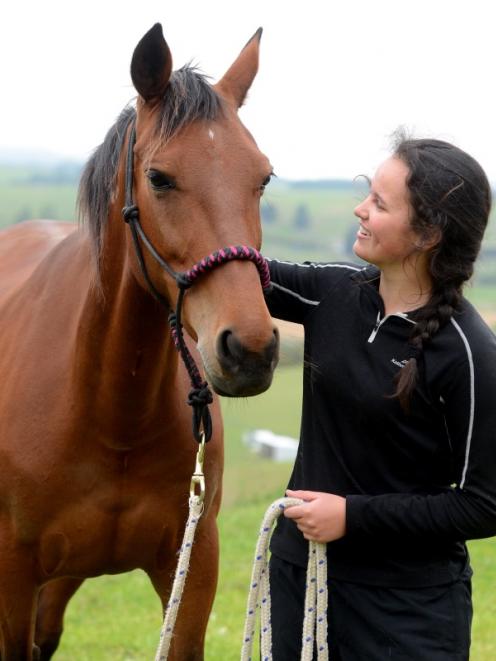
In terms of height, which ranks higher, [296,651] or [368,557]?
[368,557]

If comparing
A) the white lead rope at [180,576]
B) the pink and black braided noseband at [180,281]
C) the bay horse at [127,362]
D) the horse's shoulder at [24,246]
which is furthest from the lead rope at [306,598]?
the horse's shoulder at [24,246]

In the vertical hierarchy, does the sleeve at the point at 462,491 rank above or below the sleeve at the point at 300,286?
below

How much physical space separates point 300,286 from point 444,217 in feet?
1.70

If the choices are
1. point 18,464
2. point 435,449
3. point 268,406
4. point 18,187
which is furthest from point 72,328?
point 18,187

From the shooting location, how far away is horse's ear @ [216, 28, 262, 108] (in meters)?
2.85

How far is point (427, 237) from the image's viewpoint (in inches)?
98.1

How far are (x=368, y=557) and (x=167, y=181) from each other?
1.13 meters

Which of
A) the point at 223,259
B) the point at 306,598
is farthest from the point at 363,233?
the point at 306,598

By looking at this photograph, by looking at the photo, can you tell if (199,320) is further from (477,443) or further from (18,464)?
(18,464)

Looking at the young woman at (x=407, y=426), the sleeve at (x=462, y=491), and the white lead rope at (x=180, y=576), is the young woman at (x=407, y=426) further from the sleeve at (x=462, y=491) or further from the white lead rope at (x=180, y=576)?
the white lead rope at (x=180, y=576)

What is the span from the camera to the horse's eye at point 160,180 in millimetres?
2482

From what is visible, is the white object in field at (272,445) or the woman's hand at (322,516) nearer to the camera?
the woman's hand at (322,516)

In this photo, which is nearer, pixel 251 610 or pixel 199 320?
pixel 199 320

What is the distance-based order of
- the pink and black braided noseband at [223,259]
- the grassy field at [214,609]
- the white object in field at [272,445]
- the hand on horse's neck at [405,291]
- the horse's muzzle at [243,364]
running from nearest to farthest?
the horse's muzzle at [243,364] < the pink and black braided noseband at [223,259] < the hand on horse's neck at [405,291] < the grassy field at [214,609] < the white object in field at [272,445]
